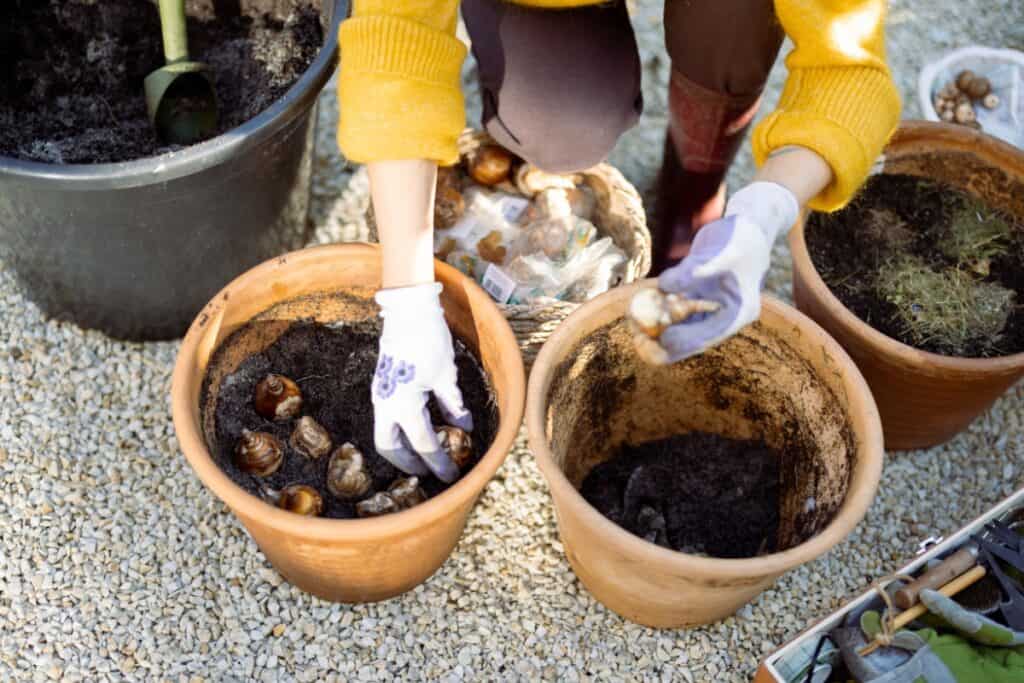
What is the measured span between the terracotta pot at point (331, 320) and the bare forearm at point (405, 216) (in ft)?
0.37

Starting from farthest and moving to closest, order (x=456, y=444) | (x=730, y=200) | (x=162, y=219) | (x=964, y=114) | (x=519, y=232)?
1. (x=964, y=114)
2. (x=519, y=232)
3. (x=162, y=219)
4. (x=456, y=444)
5. (x=730, y=200)

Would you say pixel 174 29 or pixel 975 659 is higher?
pixel 174 29

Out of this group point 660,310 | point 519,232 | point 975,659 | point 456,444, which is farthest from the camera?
point 519,232

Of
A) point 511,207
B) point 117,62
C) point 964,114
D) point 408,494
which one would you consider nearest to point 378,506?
point 408,494

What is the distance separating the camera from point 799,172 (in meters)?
1.27

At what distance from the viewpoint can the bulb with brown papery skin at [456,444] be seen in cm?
148

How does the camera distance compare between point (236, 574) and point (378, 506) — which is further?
point (236, 574)

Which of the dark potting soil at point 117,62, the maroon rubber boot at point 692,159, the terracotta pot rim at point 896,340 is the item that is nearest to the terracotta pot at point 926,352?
the terracotta pot rim at point 896,340

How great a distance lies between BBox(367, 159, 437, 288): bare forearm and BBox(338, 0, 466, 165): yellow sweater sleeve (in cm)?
3

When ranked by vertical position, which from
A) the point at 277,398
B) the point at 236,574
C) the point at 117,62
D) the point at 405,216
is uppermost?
the point at 405,216

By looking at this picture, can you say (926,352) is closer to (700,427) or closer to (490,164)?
(700,427)

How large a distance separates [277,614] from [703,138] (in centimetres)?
111

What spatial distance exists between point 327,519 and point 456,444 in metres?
0.26

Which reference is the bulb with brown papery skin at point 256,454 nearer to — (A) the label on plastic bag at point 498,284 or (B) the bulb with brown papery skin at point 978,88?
(A) the label on plastic bag at point 498,284
